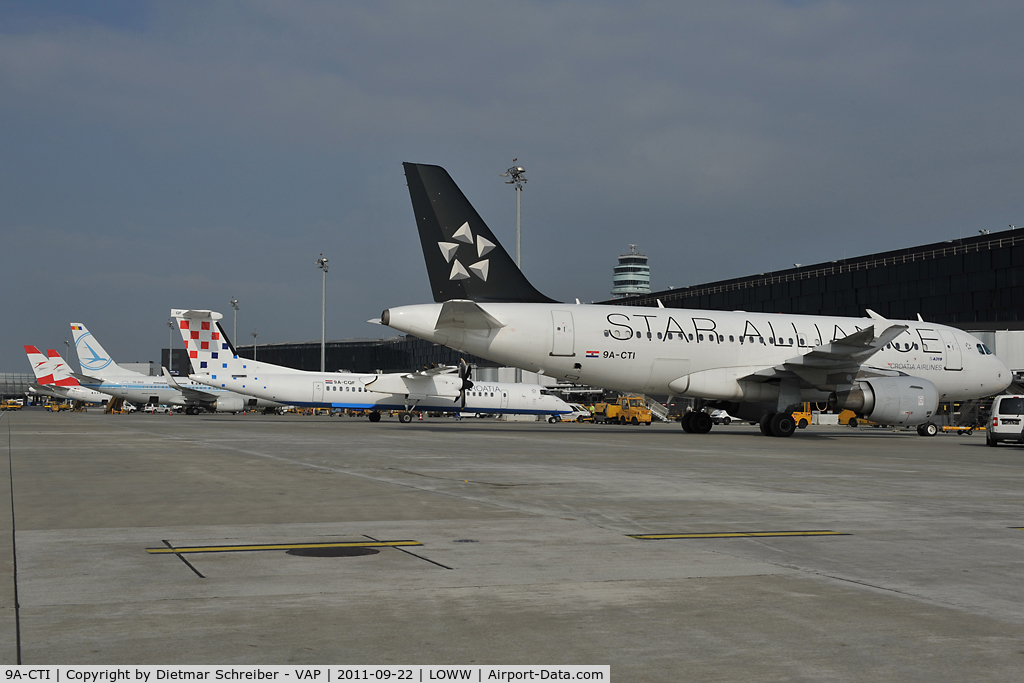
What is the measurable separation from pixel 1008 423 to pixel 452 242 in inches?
723

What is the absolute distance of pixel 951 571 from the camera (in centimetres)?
679

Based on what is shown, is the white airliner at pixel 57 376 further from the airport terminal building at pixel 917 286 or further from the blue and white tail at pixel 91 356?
the airport terminal building at pixel 917 286

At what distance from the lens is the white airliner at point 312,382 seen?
54.9 metres

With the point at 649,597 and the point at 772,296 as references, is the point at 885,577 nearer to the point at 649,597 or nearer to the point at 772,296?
the point at 649,597

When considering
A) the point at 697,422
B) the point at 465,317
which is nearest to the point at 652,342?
the point at 697,422

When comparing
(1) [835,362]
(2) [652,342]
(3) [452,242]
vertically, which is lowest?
(1) [835,362]

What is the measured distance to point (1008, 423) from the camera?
2817cm

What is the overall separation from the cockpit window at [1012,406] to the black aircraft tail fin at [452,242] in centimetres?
1611

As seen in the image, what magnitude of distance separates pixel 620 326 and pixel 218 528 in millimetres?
23018

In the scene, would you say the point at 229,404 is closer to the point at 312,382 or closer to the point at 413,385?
the point at 312,382

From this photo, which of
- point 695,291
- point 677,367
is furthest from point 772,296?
point 677,367

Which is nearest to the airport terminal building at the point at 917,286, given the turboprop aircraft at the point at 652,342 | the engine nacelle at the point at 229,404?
the engine nacelle at the point at 229,404

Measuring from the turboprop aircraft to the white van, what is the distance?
331 cm

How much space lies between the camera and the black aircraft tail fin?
1163 inches
